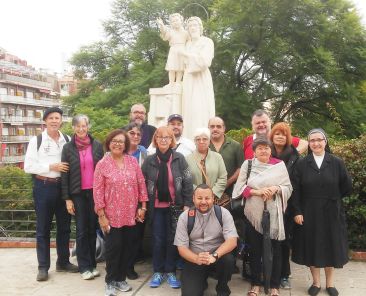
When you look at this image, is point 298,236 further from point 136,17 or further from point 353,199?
point 136,17

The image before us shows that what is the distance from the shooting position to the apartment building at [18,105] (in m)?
46.2

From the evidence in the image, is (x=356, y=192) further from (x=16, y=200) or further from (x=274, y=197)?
(x=16, y=200)

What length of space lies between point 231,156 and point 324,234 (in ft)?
4.38

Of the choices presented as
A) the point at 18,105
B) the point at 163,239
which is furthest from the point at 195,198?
the point at 18,105

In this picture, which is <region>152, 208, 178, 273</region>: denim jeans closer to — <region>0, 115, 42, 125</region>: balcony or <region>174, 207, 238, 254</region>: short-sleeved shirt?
<region>174, 207, 238, 254</region>: short-sleeved shirt

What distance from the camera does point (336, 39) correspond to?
57.9 feet

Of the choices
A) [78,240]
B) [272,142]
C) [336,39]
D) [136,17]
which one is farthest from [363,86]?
[78,240]

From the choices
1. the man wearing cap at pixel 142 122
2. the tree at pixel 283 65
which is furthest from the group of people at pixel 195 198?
the tree at pixel 283 65

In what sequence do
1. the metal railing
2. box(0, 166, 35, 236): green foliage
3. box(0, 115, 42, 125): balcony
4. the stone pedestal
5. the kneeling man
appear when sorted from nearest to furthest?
the kneeling man < the metal railing < box(0, 166, 35, 236): green foliage < the stone pedestal < box(0, 115, 42, 125): balcony

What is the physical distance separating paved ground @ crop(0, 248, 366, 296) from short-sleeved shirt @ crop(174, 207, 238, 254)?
23.5 inches

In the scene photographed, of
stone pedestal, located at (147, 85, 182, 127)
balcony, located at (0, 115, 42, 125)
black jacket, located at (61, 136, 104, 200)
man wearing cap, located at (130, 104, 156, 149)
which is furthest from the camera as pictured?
balcony, located at (0, 115, 42, 125)

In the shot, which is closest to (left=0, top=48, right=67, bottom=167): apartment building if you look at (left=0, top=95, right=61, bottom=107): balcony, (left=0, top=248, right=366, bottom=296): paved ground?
(left=0, top=95, right=61, bottom=107): balcony

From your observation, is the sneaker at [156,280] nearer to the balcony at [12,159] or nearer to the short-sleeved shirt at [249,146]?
the short-sleeved shirt at [249,146]

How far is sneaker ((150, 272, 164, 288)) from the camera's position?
14.3 feet
